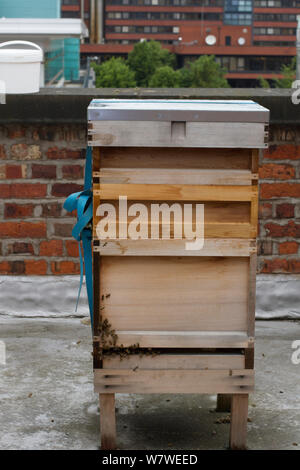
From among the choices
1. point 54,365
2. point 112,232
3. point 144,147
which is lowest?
point 54,365

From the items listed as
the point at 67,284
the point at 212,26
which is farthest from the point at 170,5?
the point at 67,284

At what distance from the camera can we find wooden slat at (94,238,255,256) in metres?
3.51

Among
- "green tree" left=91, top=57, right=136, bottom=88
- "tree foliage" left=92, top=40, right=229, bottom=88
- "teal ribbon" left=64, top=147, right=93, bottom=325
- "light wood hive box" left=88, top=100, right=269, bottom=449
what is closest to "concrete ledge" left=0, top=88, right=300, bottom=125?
"teal ribbon" left=64, top=147, right=93, bottom=325

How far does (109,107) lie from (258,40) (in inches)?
4705

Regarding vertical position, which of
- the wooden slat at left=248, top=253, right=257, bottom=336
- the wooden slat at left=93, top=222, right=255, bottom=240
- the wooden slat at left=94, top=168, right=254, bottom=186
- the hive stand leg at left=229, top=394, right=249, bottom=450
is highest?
the wooden slat at left=94, top=168, right=254, bottom=186

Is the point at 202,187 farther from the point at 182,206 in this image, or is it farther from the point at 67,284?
the point at 67,284

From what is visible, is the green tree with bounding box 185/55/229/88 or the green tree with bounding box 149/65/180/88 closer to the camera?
the green tree with bounding box 149/65/180/88

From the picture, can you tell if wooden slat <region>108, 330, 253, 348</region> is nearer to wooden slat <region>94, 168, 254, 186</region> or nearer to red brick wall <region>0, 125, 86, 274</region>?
wooden slat <region>94, 168, 254, 186</region>

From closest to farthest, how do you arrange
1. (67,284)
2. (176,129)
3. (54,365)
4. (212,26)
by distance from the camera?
1. (176,129)
2. (54,365)
3. (67,284)
4. (212,26)

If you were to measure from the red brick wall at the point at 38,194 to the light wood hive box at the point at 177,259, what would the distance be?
1.91 meters

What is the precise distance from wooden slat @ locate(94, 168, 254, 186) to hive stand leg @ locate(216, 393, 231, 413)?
122cm

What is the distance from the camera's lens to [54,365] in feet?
15.9

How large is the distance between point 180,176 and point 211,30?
383 ft

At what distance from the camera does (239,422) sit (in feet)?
12.1
